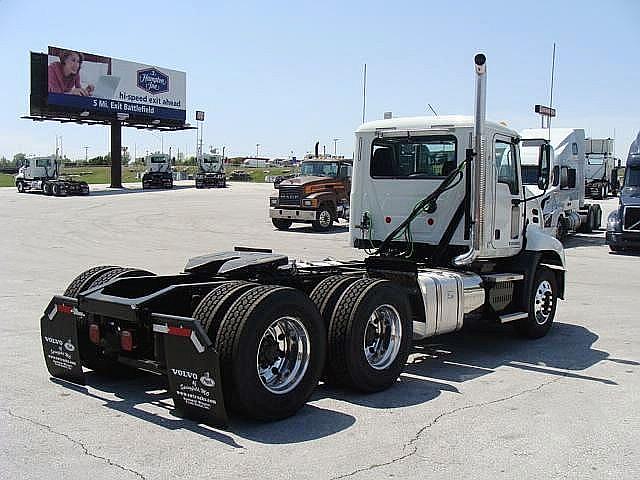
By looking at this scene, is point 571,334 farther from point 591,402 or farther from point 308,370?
point 308,370

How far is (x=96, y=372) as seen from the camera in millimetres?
6926

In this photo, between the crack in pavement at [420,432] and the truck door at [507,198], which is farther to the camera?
the truck door at [507,198]

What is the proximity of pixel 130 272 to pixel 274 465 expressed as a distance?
9.87 ft

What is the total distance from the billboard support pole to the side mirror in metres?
54.4

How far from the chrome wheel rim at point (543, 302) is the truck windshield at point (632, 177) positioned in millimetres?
12560

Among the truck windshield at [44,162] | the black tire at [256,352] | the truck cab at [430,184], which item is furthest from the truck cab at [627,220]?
the truck windshield at [44,162]

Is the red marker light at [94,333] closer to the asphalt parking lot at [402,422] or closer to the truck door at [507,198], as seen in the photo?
the asphalt parking lot at [402,422]

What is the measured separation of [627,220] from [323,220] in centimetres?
1040

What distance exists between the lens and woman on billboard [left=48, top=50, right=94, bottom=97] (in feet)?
176

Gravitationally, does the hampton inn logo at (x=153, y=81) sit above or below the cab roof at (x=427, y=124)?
above

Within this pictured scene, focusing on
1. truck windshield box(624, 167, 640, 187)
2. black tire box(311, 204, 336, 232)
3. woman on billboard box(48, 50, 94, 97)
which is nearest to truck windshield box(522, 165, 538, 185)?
truck windshield box(624, 167, 640, 187)

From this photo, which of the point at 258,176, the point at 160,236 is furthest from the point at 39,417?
the point at 258,176

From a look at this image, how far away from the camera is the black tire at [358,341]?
6.44 meters

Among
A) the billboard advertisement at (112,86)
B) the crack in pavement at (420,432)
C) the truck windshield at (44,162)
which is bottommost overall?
the crack in pavement at (420,432)
